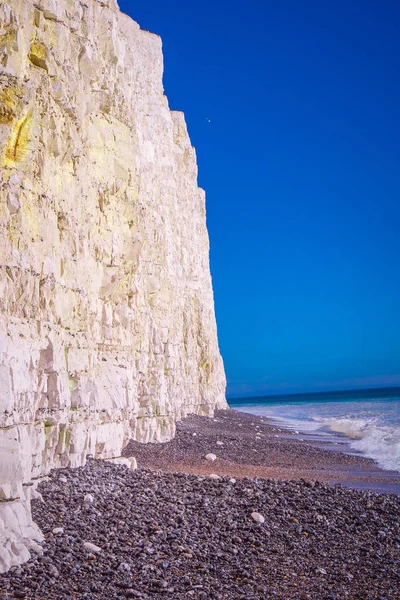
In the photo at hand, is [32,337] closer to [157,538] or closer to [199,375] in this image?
[157,538]

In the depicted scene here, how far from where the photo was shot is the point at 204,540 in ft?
28.0


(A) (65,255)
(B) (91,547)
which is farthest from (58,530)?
(A) (65,255)

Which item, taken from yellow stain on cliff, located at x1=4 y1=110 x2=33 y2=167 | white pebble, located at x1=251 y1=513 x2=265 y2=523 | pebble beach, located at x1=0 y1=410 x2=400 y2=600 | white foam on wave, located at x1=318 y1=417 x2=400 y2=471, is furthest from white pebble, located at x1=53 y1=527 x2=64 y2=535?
white foam on wave, located at x1=318 y1=417 x2=400 y2=471

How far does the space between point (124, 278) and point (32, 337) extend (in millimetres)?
6273

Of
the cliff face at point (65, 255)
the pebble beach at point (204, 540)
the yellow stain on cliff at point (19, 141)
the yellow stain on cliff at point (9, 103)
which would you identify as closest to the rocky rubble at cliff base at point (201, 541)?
the pebble beach at point (204, 540)

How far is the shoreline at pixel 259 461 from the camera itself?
49.8ft

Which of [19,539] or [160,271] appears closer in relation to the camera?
[19,539]

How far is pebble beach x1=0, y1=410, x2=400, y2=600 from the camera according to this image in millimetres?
6887

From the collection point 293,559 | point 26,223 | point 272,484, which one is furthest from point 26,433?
point 272,484

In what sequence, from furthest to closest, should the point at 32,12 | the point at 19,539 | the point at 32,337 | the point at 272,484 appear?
the point at 272,484
the point at 32,12
the point at 32,337
the point at 19,539

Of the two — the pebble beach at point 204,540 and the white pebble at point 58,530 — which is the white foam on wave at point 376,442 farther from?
the white pebble at point 58,530

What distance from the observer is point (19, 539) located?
6.93 m

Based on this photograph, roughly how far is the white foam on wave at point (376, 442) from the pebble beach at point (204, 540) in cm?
916

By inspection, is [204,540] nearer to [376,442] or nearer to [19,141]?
[19,141]
